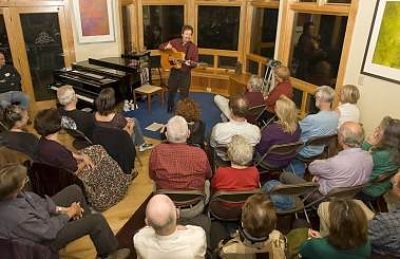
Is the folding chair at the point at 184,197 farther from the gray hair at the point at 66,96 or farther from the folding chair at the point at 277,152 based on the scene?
the gray hair at the point at 66,96

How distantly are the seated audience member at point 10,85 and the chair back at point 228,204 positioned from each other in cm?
318

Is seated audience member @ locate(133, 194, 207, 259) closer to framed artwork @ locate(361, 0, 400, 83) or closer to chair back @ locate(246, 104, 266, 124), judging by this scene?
chair back @ locate(246, 104, 266, 124)

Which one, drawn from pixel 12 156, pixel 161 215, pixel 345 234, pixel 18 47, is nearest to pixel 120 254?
pixel 161 215

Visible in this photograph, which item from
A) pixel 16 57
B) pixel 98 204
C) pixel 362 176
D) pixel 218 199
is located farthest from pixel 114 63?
pixel 362 176

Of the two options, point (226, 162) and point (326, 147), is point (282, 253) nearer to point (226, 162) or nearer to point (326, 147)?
point (226, 162)

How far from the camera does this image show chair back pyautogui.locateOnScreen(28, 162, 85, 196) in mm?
2270

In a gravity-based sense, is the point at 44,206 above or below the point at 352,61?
below

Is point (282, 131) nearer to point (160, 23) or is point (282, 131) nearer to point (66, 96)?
point (66, 96)

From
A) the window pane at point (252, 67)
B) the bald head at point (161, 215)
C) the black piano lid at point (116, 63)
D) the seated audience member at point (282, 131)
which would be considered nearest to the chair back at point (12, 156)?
the bald head at point (161, 215)

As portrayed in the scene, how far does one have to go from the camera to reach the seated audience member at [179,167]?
2.14 m

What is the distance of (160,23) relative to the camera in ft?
20.7

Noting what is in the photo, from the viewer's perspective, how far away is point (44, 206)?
6.35ft

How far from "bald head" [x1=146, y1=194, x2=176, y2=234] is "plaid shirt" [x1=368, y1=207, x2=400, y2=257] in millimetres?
1255

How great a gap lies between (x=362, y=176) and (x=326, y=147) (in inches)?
38.6
